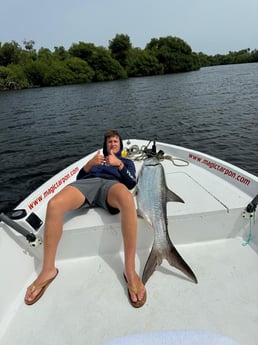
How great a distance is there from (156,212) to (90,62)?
64.4m

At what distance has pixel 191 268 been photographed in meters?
2.69

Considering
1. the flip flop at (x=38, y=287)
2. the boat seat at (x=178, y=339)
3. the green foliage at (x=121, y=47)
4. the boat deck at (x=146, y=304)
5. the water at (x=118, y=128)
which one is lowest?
the water at (x=118, y=128)

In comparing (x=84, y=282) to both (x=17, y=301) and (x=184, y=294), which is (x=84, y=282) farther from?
(x=184, y=294)

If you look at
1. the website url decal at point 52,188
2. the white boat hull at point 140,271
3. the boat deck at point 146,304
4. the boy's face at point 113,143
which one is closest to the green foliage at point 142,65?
the website url decal at point 52,188

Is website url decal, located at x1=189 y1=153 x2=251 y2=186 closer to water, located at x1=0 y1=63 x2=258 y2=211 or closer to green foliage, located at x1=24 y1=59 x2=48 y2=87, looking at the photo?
water, located at x1=0 y1=63 x2=258 y2=211

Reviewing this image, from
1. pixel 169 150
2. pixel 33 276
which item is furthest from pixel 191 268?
pixel 169 150

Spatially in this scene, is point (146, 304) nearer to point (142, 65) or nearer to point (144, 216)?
point (144, 216)

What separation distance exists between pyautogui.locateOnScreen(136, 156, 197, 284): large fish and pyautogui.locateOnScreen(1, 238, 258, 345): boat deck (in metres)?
0.12

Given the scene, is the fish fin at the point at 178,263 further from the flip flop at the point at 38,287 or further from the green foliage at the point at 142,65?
the green foliage at the point at 142,65

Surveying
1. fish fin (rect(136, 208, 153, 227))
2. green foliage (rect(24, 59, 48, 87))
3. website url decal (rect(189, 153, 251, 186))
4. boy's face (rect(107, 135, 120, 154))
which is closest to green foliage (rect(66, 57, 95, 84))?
green foliage (rect(24, 59, 48, 87))

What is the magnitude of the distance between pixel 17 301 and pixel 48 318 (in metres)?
0.37

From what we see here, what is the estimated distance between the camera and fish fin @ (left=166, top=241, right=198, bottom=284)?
2518 mm

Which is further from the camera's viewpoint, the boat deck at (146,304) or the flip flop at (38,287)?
the flip flop at (38,287)

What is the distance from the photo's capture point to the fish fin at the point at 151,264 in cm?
253
